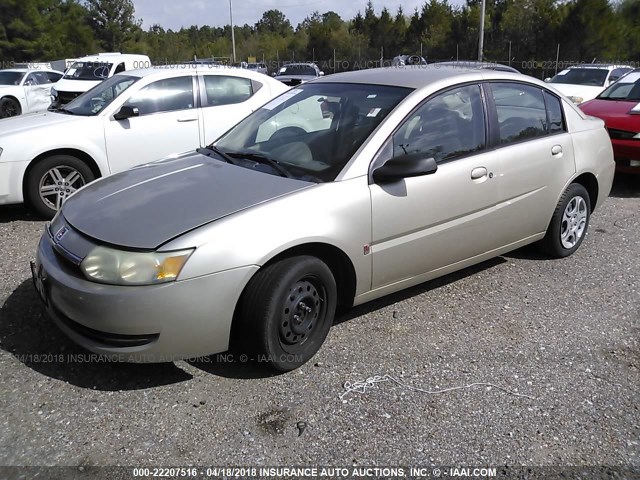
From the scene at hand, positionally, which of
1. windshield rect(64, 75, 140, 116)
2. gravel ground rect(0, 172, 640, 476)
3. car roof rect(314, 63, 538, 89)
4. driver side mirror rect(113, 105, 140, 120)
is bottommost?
gravel ground rect(0, 172, 640, 476)

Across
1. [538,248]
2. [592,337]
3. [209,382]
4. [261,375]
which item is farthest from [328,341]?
[538,248]

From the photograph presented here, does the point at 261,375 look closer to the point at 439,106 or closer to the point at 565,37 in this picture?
the point at 439,106

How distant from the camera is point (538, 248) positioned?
499 centimetres

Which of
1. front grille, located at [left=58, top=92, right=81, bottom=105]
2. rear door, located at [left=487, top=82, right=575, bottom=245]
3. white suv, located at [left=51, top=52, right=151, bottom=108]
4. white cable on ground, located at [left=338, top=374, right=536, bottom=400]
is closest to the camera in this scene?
white cable on ground, located at [left=338, top=374, right=536, bottom=400]

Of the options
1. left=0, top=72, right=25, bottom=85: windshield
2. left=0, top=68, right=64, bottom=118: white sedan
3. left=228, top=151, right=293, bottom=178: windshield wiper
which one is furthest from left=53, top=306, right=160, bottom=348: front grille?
left=0, top=72, right=25, bottom=85: windshield

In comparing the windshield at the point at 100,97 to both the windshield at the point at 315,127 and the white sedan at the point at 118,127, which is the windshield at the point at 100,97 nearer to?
the white sedan at the point at 118,127

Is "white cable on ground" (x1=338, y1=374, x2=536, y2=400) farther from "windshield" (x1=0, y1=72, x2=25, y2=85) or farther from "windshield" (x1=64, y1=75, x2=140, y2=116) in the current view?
"windshield" (x1=0, y1=72, x2=25, y2=85)

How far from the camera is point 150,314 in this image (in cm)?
276

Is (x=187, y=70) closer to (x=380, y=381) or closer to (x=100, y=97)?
(x=100, y=97)

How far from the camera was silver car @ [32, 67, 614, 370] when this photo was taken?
2.83m

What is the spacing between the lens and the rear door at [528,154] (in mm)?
4160

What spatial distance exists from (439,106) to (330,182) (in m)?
1.06

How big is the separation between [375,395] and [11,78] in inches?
700

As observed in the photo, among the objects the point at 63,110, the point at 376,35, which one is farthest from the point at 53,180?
the point at 376,35
